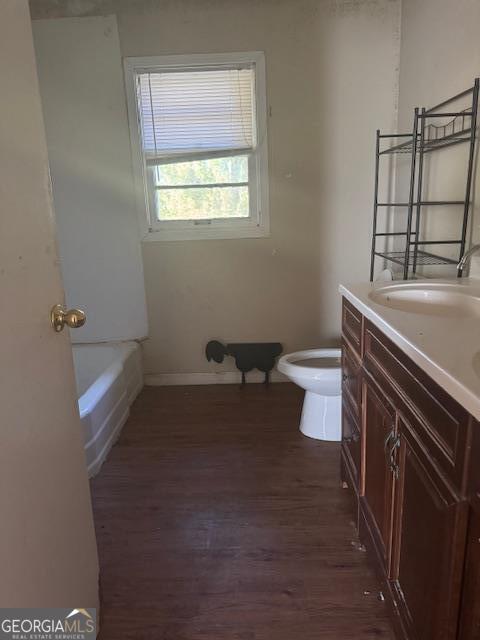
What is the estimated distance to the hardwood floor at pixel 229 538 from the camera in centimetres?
135


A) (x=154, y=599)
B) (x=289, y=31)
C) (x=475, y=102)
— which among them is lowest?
(x=154, y=599)

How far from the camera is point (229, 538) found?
1.68 meters

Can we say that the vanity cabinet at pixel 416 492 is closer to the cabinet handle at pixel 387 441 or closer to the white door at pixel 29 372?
the cabinet handle at pixel 387 441

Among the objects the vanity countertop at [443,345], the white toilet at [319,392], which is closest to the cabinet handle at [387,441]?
the vanity countertop at [443,345]

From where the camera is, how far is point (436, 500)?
0.88 meters

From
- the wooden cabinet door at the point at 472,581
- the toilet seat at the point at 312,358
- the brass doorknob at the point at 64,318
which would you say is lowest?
the toilet seat at the point at 312,358

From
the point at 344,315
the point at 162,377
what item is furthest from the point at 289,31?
the point at 162,377

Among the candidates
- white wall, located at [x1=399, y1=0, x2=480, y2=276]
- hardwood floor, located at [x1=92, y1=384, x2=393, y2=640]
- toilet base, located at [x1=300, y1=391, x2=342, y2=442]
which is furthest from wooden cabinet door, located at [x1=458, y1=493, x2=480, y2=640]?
toilet base, located at [x1=300, y1=391, x2=342, y2=442]

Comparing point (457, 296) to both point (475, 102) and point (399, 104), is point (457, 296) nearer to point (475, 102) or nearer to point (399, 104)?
point (475, 102)

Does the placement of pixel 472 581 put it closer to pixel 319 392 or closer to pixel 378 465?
pixel 378 465

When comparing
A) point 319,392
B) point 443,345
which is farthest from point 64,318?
point 319,392

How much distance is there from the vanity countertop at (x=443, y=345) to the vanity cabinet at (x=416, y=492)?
36 mm

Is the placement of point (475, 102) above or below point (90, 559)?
above

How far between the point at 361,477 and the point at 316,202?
1.83 m
